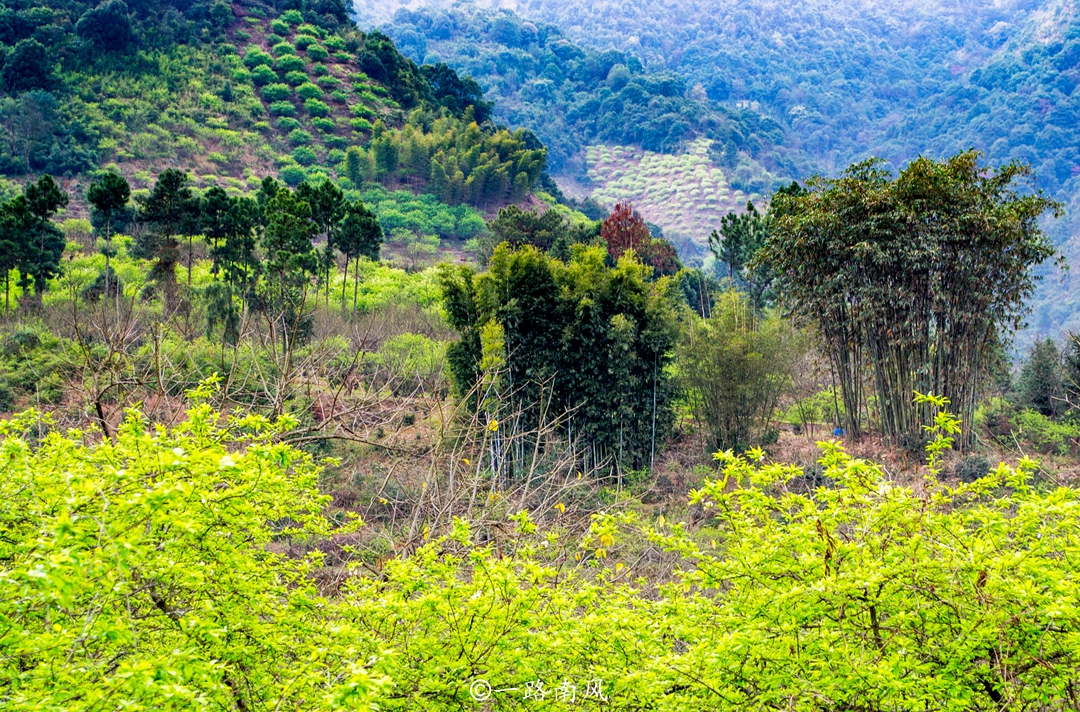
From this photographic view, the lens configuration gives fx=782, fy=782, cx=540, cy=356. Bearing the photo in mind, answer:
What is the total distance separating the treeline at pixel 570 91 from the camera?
216ft

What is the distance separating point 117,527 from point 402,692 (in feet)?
4.22

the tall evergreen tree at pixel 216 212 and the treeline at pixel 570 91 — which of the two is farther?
Answer: the treeline at pixel 570 91

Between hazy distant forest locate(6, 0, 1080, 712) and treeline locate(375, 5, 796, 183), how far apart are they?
2928 cm

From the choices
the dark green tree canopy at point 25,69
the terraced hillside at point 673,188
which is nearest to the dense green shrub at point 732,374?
the dark green tree canopy at point 25,69

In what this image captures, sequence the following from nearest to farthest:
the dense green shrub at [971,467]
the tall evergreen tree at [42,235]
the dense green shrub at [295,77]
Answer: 1. the dense green shrub at [971,467]
2. the tall evergreen tree at [42,235]
3. the dense green shrub at [295,77]

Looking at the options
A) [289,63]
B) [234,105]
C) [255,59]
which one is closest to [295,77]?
[289,63]

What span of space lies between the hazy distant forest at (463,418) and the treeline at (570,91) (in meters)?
29.3

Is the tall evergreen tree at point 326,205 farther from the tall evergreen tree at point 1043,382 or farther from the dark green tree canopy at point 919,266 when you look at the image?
the tall evergreen tree at point 1043,382

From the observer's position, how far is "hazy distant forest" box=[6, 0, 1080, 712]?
2748 mm

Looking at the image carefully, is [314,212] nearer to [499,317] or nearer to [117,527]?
[499,317]

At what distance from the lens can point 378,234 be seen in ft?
58.0

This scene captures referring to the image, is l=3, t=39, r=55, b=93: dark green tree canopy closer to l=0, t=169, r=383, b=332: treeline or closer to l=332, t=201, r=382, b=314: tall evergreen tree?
l=0, t=169, r=383, b=332: treeline

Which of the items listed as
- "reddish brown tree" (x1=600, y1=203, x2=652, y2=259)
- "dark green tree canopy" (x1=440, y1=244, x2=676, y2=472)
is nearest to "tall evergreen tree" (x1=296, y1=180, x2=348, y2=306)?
"dark green tree canopy" (x1=440, y1=244, x2=676, y2=472)

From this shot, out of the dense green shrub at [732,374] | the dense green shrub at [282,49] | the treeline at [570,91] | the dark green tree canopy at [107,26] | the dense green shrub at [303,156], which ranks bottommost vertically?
the dense green shrub at [732,374]
